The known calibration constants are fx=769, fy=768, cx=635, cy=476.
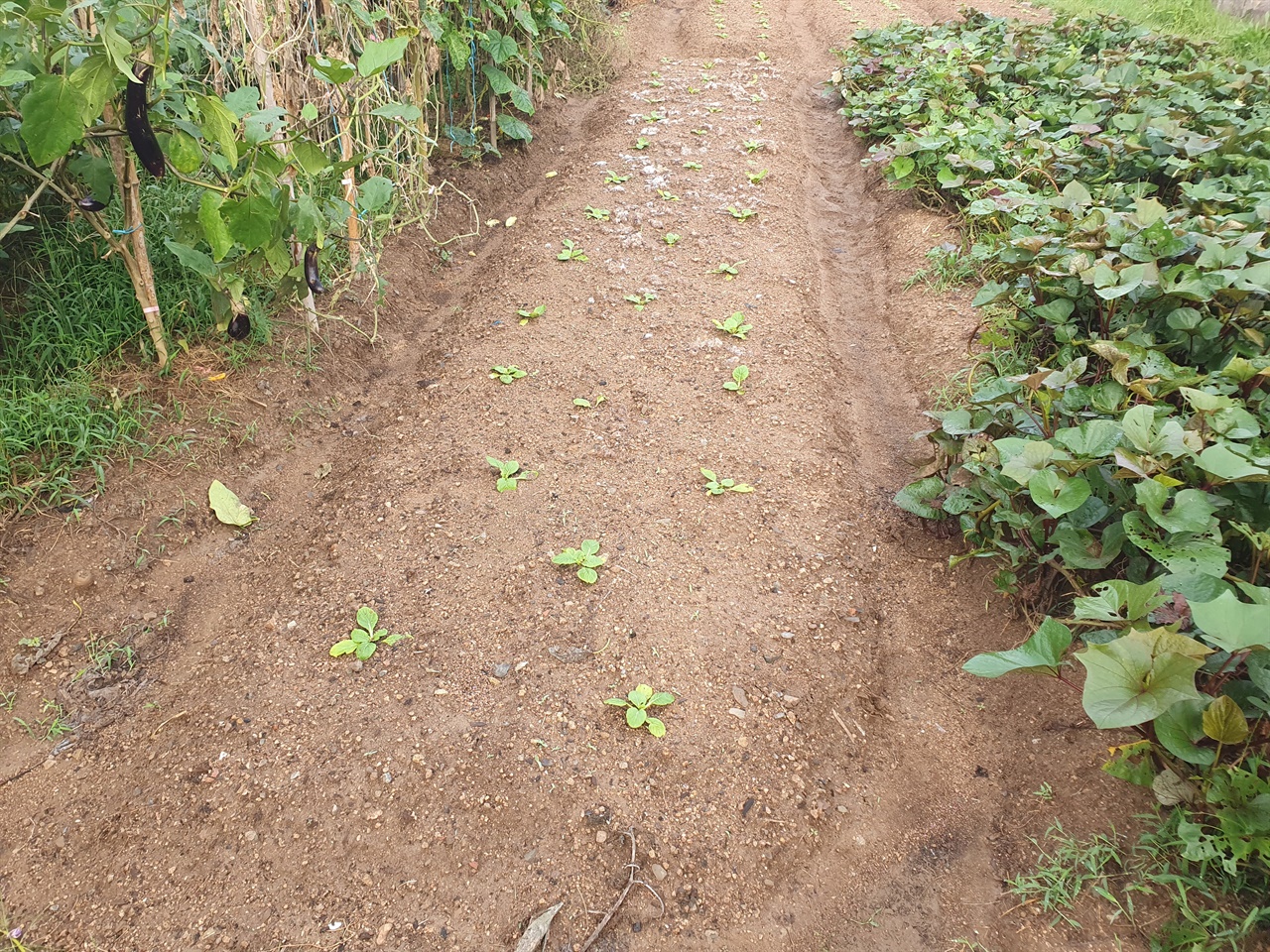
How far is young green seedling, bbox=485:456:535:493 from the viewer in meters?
2.88

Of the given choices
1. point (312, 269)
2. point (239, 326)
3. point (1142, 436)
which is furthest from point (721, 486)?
point (239, 326)

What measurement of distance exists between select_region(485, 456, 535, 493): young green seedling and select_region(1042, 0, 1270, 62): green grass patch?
294 inches

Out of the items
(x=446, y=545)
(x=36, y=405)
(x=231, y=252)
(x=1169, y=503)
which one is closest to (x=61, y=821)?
(x=446, y=545)

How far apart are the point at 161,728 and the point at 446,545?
97 cm

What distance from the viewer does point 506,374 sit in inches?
137

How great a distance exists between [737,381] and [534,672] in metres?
1.76

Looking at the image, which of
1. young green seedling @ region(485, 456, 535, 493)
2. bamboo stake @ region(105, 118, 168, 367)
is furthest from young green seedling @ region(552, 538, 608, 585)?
bamboo stake @ region(105, 118, 168, 367)

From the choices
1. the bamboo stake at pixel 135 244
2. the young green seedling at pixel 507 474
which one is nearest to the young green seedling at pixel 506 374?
the young green seedling at pixel 507 474

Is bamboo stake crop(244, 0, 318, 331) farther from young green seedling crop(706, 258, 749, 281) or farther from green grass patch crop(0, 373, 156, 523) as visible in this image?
young green seedling crop(706, 258, 749, 281)

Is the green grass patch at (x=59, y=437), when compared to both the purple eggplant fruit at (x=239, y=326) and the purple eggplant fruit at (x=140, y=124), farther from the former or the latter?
the purple eggplant fruit at (x=140, y=124)

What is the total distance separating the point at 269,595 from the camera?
8.19 feet

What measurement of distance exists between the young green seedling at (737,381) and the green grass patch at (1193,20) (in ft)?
20.7

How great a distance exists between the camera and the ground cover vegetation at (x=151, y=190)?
81.2 inches

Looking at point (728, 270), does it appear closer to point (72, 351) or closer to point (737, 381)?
point (737, 381)
